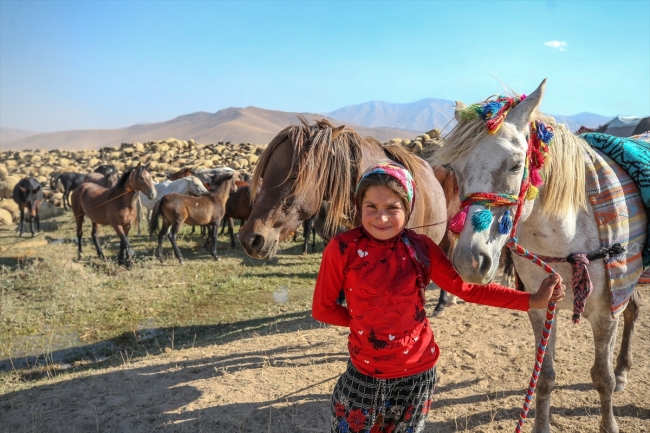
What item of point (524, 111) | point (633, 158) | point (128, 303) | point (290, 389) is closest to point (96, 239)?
point (128, 303)

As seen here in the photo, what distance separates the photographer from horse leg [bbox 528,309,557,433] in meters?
2.37

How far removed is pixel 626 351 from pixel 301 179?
10.5ft

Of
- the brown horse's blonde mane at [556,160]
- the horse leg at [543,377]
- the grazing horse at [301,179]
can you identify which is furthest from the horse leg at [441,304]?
the brown horse's blonde mane at [556,160]

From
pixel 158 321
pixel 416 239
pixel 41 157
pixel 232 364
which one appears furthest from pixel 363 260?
pixel 41 157

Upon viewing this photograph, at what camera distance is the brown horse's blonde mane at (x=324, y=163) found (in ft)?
7.72

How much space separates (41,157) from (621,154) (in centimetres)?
4241

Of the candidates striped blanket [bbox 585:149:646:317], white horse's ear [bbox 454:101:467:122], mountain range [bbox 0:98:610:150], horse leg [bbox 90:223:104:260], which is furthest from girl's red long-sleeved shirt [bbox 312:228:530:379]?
mountain range [bbox 0:98:610:150]

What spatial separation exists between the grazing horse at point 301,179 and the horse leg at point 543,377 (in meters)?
0.84

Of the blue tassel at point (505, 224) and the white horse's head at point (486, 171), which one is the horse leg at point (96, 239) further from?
the blue tassel at point (505, 224)

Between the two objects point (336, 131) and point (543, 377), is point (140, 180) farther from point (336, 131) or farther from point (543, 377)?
point (543, 377)

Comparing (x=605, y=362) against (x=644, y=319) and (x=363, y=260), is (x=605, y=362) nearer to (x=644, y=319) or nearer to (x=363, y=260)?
(x=363, y=260)

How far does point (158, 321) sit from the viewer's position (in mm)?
5895

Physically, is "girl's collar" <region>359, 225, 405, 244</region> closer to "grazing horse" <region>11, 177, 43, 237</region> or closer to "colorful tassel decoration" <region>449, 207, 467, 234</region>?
"colorful tassel decoration" <region>449, 207, 467, 234</region>

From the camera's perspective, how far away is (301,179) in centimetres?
233
